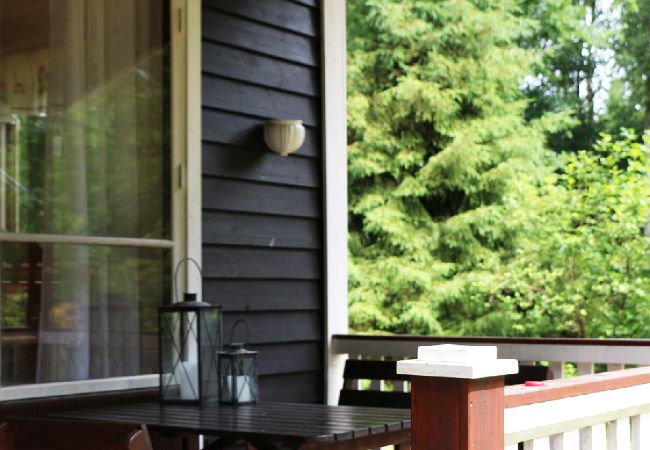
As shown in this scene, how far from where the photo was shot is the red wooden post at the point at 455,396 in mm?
1545

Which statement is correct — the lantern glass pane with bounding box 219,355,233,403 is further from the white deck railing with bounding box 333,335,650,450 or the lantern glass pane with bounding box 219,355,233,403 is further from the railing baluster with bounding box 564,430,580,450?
the railing baluster with bounding box 564,430,580,450

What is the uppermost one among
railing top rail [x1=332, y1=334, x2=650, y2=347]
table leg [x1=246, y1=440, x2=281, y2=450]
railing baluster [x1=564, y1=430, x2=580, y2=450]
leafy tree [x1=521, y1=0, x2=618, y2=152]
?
leafy tree [x1=521, y1=0, x2=618, y2=152]

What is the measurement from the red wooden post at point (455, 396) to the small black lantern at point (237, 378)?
75.6 inches

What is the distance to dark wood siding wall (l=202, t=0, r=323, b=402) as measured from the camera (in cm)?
418

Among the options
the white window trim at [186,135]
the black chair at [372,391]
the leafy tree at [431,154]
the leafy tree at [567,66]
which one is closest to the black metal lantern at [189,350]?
the white window trim at [186,135]

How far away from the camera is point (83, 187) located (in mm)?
3697

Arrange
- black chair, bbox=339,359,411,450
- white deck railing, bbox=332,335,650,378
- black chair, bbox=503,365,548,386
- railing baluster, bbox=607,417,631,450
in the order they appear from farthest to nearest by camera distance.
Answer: black chair, bbox=339,359,411,450
white deck railing, bbox=332,335,650,378
black chair, bbox=503,365,548,386
railing baluster, bbox=607,417,631,450

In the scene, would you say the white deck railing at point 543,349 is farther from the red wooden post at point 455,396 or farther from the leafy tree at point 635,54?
A: the leafy tree at point 635,54

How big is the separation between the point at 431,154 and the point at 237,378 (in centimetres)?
1010

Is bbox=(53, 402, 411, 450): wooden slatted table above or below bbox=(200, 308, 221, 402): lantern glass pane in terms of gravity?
below

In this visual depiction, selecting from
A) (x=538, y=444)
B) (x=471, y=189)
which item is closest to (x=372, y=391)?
(x=538, y=444)

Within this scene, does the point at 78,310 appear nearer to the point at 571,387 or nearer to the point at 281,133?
the point at 281,133

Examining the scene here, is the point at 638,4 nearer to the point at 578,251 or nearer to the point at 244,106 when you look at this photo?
the point at 578,251

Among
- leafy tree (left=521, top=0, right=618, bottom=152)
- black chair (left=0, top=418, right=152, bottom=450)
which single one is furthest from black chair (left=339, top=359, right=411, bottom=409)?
leafy tree (left=521, top=0, right=618, bottom=152)
